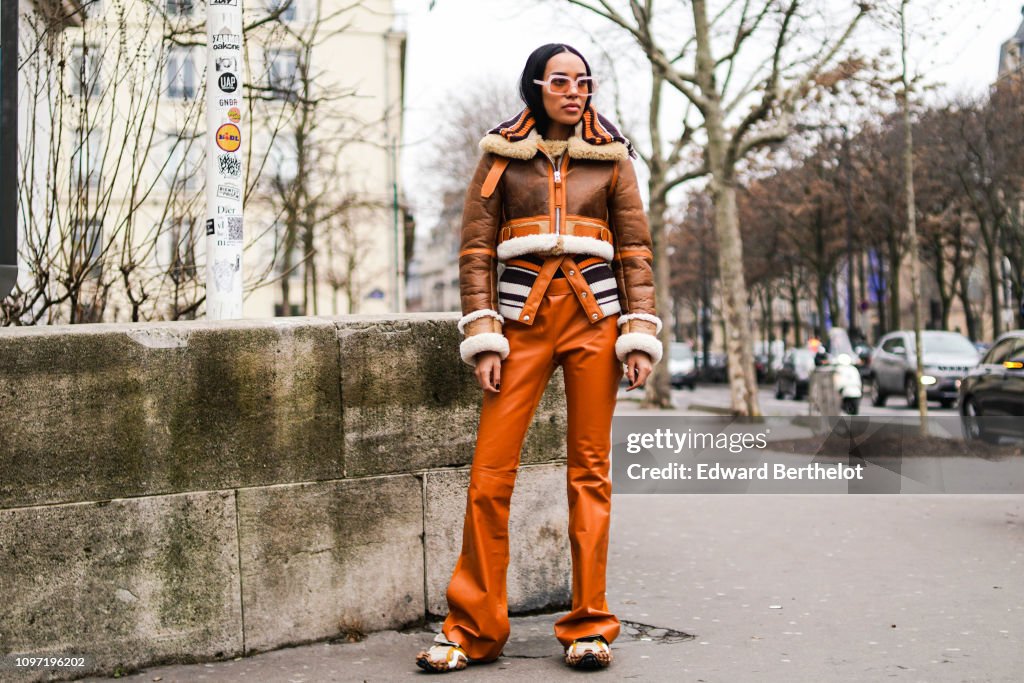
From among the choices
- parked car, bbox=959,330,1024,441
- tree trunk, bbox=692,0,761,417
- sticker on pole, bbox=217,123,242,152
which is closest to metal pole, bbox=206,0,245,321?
sticker on pole, bbox=217,123,242,152

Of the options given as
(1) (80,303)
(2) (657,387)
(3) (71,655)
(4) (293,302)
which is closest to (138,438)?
(3) (71,655)

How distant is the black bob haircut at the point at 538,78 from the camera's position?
4.06 m

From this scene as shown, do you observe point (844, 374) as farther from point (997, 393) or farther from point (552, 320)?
point (552, 320)

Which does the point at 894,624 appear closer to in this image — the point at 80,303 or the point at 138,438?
the point at 138,438

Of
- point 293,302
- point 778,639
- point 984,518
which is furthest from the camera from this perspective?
point 293,302

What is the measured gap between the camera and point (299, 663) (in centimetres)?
398

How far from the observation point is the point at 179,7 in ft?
19.6

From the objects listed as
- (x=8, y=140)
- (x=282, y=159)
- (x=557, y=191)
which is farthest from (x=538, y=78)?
(x=282, y=159)

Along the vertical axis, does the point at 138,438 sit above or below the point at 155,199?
below

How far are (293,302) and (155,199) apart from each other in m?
47.7

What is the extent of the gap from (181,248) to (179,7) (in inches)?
51.8

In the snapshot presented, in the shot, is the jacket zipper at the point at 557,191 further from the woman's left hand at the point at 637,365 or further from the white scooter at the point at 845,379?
the white scooter at the point at 845,379

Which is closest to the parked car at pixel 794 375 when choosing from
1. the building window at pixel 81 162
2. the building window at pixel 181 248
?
the building window at pixel 181 248

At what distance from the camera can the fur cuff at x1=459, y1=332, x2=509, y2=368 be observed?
152 inches
